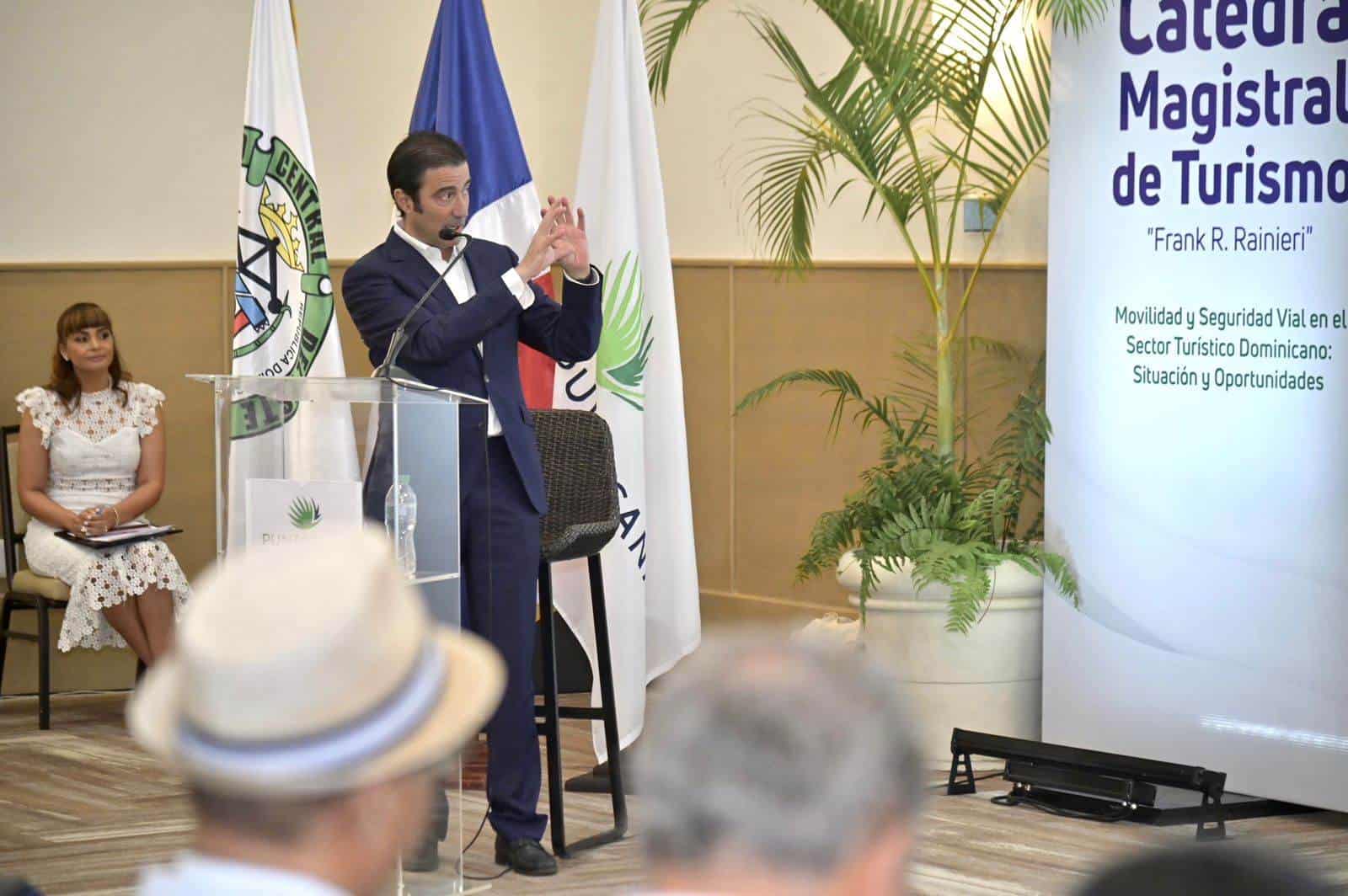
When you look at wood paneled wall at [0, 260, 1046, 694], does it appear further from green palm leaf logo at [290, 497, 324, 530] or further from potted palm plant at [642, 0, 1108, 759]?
green palm leaf logo at [290, 497, 324, 530]

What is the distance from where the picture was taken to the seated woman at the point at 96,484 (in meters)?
5.71

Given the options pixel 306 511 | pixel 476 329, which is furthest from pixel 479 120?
pixel 306 511

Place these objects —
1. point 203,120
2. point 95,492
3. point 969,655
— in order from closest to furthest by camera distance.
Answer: point 969,655 < point 95,492 < point 203,120

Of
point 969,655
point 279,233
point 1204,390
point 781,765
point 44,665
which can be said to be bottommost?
point 44,665

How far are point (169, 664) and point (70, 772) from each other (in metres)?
4.36

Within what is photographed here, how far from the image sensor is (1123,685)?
4.67m

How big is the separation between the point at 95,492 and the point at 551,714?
2.64m

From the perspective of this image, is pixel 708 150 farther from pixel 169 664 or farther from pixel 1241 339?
pixel 169 664

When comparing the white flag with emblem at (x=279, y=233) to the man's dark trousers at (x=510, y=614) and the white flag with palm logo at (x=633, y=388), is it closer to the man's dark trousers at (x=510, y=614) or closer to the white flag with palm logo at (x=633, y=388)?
the white flag with palm logo at (x=633, y=388)

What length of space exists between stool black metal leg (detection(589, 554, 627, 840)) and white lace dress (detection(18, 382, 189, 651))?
2.13 meters

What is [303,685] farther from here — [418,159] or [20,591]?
[20,591]

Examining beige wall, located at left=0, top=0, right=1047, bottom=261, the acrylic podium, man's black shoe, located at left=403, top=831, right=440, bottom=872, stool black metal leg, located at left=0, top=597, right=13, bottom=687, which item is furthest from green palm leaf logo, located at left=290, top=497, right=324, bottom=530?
beige wall, located at left=0, top=0, right=1047, bottom=261

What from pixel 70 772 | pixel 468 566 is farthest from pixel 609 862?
pixel 70 772

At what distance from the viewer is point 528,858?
396cm
